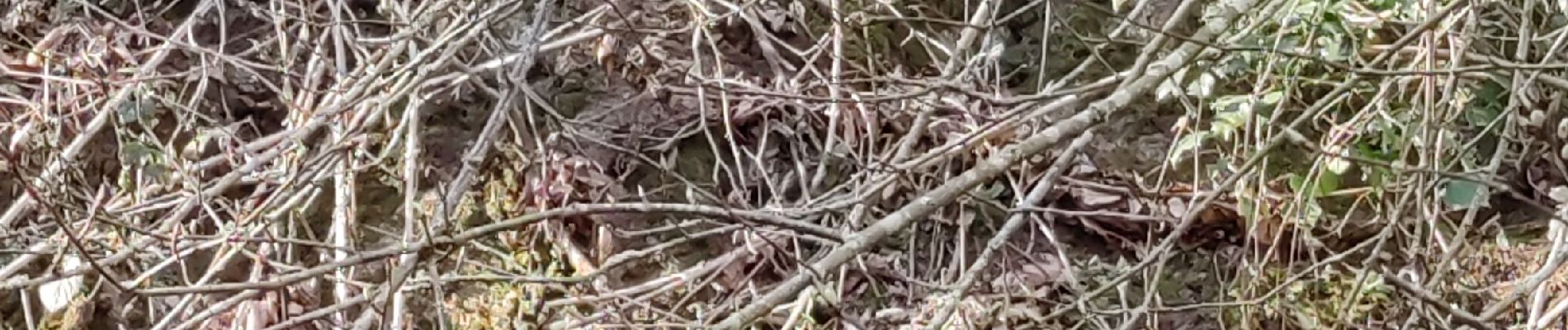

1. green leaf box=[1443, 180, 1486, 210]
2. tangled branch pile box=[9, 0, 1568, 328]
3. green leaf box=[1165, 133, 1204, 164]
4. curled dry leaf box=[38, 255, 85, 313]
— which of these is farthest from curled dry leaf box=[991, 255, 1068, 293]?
curled dry leaf box=[38, 255, 85, 313]

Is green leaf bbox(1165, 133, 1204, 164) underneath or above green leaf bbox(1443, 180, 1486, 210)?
→ above

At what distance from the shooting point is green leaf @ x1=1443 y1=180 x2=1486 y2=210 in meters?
1.73

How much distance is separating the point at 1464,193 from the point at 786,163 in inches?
36.9

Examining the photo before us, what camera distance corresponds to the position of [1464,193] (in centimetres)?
173

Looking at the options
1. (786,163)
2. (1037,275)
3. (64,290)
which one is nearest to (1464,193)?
(1037,275)

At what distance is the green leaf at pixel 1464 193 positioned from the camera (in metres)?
1.73

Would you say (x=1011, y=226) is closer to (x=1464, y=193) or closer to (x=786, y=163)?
(x=786, y=163)

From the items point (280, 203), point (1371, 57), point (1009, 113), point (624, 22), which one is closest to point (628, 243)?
point (624, 22)

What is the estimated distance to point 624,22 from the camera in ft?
6.61

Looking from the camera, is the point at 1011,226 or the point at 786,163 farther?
the point at 786,163

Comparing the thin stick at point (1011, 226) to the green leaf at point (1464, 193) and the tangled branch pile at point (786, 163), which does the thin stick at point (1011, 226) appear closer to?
the tangled branch pile at point (786, 163)

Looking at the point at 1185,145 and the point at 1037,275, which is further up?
the point at 1185,145

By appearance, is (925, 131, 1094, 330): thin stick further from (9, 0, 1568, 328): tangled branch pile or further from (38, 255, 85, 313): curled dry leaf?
(38, 255, 85, 313): curled dry leaf

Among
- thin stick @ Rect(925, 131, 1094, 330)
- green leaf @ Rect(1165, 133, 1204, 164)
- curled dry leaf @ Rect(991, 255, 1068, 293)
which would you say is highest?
green leaf @ Rect(1165, 133, 1204, 164)
